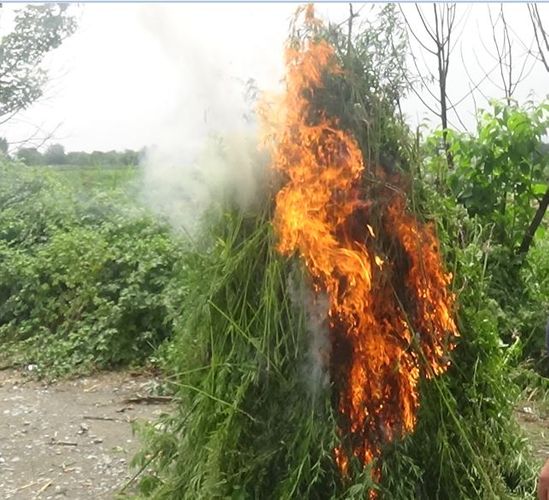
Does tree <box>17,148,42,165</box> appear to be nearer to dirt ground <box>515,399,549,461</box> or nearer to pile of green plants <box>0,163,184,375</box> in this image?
pile of green plants <box>0,163,184,375</box>

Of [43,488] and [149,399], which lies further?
[149,399]

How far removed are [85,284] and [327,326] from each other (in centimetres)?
472

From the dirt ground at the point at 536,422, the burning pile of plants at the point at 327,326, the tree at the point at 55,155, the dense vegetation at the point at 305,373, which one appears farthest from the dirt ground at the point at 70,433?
the tree at the point at 55,155

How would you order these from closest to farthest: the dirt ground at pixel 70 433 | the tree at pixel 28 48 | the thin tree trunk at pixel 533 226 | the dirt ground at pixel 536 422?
1. the dirt ground at pixel 70 433
2. the dirt ground at pixel 536 422
3. the thin tree trunk at pixel 533 226
4. the tree at pixel 28 48

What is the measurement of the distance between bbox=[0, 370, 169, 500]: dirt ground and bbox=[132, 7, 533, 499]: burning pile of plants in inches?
57.9

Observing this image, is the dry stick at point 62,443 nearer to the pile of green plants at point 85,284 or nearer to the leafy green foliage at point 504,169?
the pile of green plants at point 85,284

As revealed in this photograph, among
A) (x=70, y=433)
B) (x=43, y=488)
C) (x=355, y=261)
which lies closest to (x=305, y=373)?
(x=355, y=261)

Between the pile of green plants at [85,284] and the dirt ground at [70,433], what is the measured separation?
0.36m

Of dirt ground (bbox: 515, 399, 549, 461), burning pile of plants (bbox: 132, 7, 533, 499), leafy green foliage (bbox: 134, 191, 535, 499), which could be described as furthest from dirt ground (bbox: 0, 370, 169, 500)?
dirt ground (bbox: 515, 399, 549, 461)

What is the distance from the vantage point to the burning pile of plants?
9.04 ft

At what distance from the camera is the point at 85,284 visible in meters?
7.10

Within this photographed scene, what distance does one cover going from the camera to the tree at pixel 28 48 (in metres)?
9.77

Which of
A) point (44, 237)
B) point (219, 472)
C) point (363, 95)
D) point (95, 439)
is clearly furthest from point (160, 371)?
point (363, 95)

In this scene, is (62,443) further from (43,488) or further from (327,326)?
(327,326)
